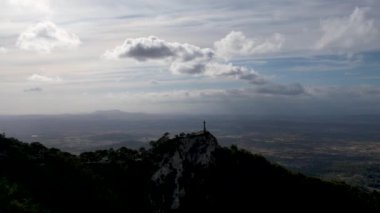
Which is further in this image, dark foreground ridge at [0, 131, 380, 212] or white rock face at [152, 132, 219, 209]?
white rock face at [152, 132, 219, 209]

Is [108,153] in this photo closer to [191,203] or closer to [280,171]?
[191,203]

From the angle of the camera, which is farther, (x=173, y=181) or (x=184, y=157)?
(x=184, y=157)

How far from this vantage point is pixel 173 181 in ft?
265

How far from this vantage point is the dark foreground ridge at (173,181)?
68312 mm

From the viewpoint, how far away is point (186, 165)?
84.1 metres

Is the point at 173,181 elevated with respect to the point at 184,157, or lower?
lower

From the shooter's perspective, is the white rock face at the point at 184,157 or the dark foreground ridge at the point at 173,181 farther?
the white rock face at the point at 184,157

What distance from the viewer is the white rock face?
265 ft

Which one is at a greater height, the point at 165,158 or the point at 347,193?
the point at 165,158

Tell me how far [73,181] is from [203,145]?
88.3 feet

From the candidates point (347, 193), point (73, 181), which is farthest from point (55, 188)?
point (347, 193)

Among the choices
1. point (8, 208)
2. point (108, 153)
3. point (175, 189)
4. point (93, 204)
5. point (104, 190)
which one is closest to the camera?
point (8, 208)

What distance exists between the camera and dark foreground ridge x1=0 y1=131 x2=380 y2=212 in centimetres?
6831

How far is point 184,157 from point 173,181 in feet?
18.4
